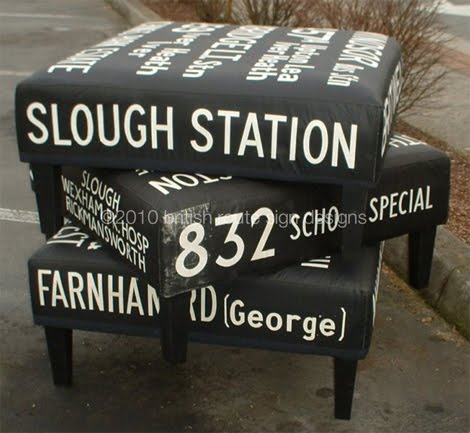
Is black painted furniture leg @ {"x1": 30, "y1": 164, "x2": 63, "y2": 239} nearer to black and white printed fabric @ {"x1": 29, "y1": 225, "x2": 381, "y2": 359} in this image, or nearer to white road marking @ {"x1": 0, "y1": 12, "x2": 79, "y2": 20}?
black and white printed fabric @ {"x1": 29, "y1": 225, "x2": 381, "y2": 359}

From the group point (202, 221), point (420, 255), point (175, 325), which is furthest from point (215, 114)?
point (420, 255)

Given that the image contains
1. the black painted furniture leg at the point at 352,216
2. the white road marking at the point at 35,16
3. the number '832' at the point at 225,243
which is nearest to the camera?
the number '832' at the point at 225,243

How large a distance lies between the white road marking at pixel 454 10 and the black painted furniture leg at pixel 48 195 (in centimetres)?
979

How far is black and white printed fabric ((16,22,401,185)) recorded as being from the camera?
3.14 m

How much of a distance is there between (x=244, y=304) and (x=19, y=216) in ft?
8.63

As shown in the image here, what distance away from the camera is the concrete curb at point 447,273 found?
412cm

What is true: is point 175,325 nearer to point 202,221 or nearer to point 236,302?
point 236,302

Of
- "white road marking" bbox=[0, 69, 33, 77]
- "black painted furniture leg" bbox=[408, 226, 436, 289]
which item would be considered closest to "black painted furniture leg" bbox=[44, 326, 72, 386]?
"black painted furniture leg" bbox=[408, 226, 436, 289]

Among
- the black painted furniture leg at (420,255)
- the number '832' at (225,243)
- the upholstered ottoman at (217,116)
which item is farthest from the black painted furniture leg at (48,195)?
the black painted furniture leg at (420,255)

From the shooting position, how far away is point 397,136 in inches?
169

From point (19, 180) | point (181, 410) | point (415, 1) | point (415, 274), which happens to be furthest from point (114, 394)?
point (415, 1)

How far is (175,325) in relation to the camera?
10.8 ft

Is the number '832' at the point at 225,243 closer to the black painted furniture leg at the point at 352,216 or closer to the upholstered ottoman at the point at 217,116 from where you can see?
the upholstered ottoman at the point at 217,116

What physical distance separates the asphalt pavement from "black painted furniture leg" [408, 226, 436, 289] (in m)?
0.10
